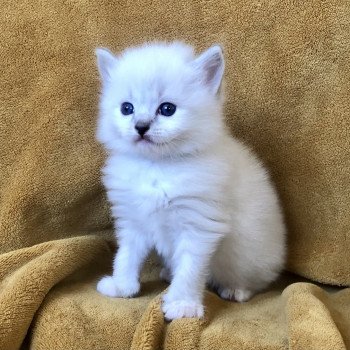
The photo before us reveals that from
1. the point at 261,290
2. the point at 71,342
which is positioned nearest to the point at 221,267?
the point at 261,290

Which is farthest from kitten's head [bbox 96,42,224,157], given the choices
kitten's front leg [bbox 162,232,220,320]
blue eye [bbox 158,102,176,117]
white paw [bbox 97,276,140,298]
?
white paw [bbox 97,276,140,298]

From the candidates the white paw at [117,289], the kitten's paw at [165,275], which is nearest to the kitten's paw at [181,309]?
the white paw at [117,289]

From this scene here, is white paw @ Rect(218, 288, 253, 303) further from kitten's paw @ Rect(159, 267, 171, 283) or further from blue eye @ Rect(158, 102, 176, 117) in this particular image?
blue eye @ Rect(158, 102, 176, 117)

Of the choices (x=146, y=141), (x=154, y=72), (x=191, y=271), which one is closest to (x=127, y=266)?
(x=191, y=271)

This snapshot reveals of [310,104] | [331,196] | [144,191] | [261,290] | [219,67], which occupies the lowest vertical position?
[261,290]

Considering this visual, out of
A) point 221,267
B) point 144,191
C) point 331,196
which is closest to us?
point 144,191

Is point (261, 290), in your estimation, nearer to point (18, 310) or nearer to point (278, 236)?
point (278, 236)
